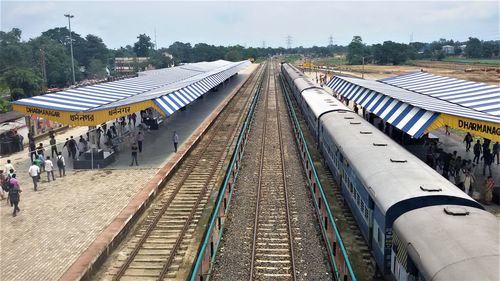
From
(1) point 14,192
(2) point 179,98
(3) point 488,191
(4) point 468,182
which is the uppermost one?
(2) point 179,98

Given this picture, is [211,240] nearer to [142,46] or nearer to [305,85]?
[305,85]

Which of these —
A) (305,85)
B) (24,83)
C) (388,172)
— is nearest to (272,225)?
(388,172)

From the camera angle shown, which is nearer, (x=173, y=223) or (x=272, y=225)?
(x=272, y=225)

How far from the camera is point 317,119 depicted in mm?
25625

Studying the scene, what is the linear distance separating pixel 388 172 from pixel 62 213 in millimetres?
13172

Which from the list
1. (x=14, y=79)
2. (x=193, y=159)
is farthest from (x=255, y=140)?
(x=14, y=79)

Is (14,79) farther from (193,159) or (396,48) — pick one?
(396,48)

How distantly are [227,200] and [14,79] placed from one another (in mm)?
59918

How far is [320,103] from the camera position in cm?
2847

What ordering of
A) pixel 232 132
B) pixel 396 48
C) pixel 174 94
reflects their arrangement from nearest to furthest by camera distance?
1. pixel 174 94
2. pixel 232 132
3. pixel 396 48

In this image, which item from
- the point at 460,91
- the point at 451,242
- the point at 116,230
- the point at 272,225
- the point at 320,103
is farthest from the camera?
the point at 320,103

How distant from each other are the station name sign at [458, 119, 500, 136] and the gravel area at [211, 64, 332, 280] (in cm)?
718

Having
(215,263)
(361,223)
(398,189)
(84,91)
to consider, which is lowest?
(215,263)

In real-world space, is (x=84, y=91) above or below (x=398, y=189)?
above
